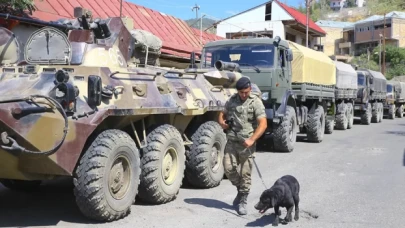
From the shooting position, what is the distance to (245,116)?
6.88 m

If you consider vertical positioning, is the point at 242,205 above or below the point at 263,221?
above

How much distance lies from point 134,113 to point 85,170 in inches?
36.2

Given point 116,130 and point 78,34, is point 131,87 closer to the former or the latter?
point 116,130

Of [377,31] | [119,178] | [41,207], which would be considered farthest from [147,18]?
[377,31]

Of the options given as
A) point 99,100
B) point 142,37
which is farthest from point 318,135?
point 99,100

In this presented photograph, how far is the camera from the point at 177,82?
7941mm

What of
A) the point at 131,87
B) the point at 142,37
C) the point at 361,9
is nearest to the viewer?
the point at 131,87

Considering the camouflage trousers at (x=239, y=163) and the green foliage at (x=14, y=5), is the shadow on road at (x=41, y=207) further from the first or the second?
the green foliage at (x=14, y=5)

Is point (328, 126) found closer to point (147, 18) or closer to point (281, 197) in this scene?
point (147, 18)

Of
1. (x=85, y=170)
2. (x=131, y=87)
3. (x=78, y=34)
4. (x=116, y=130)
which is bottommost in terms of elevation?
(x=85, y=170)

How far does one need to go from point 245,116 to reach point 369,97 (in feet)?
62.1

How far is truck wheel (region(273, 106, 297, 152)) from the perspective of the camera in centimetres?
1300

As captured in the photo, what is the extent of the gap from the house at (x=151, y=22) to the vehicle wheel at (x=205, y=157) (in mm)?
6793

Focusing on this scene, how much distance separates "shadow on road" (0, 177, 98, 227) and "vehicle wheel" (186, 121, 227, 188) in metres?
1.77
